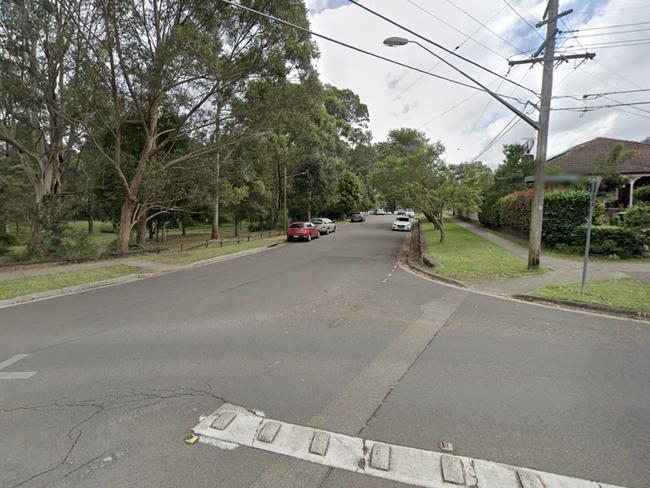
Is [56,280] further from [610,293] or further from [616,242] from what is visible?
[616,242]

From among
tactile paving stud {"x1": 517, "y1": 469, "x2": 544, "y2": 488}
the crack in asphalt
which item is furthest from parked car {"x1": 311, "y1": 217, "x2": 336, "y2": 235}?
tactile paving stud {"x1": 517, "y1": 469, "x2": 544, "y2": 488}

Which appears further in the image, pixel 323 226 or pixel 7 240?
pixel 323 226

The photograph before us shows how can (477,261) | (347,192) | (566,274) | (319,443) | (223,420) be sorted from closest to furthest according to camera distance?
(319,443), (223,420), (566,274), (477,261), (347,192)

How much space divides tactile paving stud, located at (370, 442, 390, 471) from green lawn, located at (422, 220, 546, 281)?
796 centimetres

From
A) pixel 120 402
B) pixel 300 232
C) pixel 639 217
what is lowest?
pixel 120 402

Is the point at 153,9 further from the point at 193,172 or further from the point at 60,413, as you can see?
the point at 60,413

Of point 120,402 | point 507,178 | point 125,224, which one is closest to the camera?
point 120,402

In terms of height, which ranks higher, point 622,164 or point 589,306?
point 622,164

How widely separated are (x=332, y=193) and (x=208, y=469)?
Answer: 1428 inches

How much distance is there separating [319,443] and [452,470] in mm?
1071

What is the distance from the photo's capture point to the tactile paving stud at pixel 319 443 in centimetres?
273

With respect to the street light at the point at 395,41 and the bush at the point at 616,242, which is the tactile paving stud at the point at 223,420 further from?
the bush at the point at 616,242

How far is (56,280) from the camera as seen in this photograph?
989cm

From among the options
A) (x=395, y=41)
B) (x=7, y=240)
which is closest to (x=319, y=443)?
(x=395, y=41)
